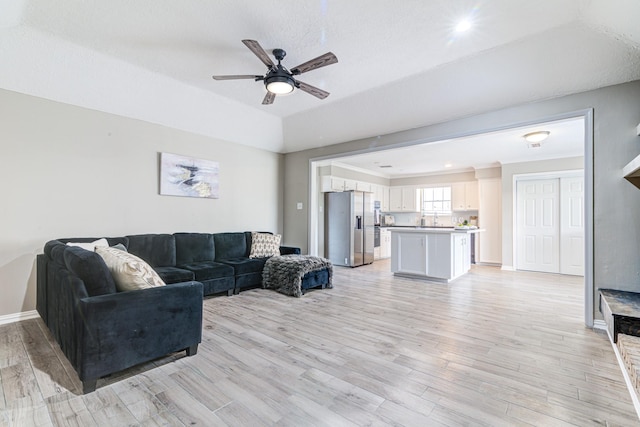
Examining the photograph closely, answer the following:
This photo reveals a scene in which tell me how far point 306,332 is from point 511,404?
5.65ft

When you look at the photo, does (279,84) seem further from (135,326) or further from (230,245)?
(230,245)

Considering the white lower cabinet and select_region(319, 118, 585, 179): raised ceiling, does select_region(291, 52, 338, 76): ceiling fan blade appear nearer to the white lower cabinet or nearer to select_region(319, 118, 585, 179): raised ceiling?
select_region(319, 118, 585, 179): raised ceiling

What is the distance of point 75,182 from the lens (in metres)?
3.64

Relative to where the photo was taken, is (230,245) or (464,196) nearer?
(230,245)

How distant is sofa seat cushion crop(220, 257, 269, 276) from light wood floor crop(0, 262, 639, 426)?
0.88m

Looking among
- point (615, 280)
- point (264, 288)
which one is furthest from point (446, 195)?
point (264, 288)

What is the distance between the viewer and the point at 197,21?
8.77 ft

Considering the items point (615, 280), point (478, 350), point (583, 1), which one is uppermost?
point (583, 1)

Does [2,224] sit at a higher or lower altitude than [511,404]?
higher

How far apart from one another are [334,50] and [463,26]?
1.26 metres

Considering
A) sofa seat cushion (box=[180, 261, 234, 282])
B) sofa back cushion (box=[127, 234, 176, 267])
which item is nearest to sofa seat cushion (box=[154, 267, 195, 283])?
sofa seat cushion (box=[180, 261, 234, 282])

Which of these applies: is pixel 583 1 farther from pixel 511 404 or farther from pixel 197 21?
pixel 197 21

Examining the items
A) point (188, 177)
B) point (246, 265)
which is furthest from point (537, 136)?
point (188, 177)

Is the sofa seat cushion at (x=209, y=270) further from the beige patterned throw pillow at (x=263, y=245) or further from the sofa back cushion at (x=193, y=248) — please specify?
the beige patterned throw pillow at (x=263, y=245)
